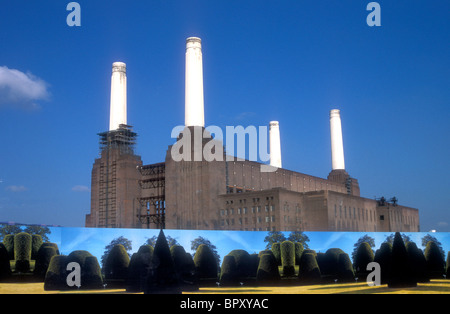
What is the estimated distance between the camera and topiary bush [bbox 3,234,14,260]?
30.1 m

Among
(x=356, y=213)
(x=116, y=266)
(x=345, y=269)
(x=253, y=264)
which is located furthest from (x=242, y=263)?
(x=356, y=213)

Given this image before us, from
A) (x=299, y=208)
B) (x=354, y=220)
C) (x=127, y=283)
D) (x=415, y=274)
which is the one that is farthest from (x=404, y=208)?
(x=127, y=283)

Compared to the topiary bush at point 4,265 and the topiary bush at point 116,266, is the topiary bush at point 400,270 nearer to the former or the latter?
the topiary bush at point 116,266

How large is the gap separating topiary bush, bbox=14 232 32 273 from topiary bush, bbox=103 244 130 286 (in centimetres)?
440

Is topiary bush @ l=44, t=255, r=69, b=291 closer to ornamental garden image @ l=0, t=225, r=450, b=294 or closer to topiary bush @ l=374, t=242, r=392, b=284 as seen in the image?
ornamental garden image @ l=0, t=225, r=450, b=294

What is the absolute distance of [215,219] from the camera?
70312 millimetres

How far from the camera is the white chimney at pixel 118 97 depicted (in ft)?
257

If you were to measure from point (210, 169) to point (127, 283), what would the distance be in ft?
130

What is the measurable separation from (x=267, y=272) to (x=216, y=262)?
3.41 m

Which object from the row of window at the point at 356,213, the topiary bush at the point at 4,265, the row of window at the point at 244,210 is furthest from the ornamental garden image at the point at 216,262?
the row of window at the point at 356,213

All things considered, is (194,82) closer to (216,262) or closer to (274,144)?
(274,144)

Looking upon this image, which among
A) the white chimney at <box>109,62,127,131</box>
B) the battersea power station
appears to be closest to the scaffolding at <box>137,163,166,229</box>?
the battersea power station

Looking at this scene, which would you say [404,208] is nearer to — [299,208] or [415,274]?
[299,208]

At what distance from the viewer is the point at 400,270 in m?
33.4
